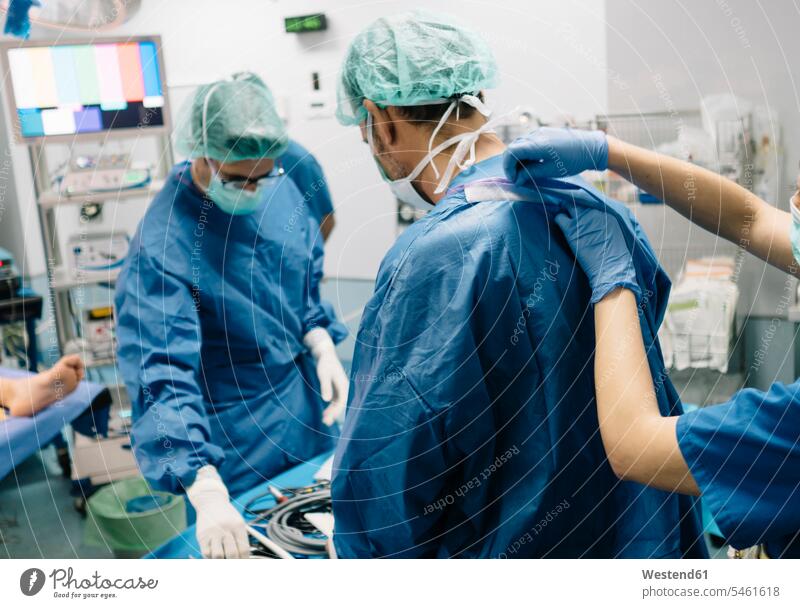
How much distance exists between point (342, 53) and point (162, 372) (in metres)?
0.98

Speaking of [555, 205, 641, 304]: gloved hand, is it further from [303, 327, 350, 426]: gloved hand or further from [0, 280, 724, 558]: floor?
[0, 280, 724, 558]: floor

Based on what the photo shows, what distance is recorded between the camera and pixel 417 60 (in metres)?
1.06

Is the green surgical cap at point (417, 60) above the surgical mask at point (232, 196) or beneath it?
above

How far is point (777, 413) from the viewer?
0.78 metres

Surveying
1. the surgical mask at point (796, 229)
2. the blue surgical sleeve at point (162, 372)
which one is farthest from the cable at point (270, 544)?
the surgical mask at point (796, 229)

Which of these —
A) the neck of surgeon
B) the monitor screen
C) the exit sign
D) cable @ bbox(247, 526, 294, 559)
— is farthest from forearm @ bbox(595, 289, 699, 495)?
the monitor screen

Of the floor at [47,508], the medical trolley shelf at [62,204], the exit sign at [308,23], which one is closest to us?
the exit sign at [308,23]

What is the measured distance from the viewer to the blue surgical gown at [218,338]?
4.72 ft

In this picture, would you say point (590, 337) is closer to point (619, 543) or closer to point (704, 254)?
point (619, 543)

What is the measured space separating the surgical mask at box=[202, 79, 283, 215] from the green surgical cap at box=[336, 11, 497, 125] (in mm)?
626

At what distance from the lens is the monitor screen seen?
1.83 meters

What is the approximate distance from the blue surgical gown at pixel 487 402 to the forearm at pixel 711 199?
0.07 meters
